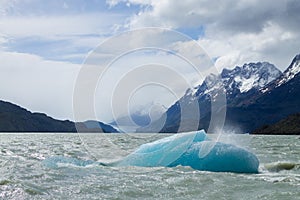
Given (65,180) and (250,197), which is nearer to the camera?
(250,197)

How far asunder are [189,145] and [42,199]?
13.0m

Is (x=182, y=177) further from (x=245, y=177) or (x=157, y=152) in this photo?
(x=157, y=152)

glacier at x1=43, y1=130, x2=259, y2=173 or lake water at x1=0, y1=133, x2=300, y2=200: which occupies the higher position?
glacier at x1=43, y1=130, x2=259, y2=173

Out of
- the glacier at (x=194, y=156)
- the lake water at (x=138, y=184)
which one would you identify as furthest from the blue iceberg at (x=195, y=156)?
the lake water at (x=138, y=184)

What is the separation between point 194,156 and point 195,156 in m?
0.07

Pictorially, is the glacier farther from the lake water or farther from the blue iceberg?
the lake water

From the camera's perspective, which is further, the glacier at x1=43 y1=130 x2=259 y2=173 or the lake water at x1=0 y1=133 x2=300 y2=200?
the glacier at x1=43 y1=130 x2=259 y2=173

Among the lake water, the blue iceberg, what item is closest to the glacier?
the blue iceberg

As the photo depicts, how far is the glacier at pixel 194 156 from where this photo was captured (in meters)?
26.1

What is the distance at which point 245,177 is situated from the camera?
22.9 m

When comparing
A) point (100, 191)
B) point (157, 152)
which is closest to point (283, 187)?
point (100, 191)

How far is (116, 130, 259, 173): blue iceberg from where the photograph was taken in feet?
85.7

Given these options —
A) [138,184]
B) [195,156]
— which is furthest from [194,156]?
[138,184]

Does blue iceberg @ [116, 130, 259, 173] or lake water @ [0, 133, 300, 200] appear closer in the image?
lake water @ [0, 133, 300, 200]
